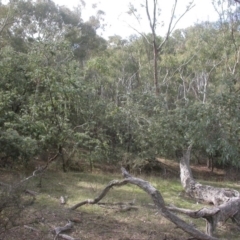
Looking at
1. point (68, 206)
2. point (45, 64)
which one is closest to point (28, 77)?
point (45, 64)

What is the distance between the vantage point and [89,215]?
6.86m

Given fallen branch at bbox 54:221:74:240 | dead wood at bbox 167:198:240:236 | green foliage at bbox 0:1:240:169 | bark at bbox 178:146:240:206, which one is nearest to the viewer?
fallen branch at bbox 54:221:74:240

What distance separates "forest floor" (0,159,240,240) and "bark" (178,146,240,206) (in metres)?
0.27

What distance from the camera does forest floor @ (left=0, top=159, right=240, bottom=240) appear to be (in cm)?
555

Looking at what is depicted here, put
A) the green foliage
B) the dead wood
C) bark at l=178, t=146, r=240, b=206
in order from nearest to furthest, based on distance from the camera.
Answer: the dead wood < bark at l=178, t=146, r=240, b=206 < the green foliage

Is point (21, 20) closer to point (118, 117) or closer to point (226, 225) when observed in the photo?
point (118, 117)

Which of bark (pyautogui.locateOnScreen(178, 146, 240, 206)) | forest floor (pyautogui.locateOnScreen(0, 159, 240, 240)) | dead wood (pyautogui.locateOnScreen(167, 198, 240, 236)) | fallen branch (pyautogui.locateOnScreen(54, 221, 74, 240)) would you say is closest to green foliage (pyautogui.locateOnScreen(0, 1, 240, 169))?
bark (pyautogui.locateOnScreen(178, 146, 240, 206))

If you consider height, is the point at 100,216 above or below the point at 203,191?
below

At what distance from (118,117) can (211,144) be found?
4.91m

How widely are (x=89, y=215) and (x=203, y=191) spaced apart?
3.38m

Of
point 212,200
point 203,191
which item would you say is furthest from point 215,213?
point 203,191

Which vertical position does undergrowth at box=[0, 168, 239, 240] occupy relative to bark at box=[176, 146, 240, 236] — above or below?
below

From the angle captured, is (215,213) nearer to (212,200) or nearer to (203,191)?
(212,200)

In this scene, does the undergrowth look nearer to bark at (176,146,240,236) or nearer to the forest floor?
the forest floor
